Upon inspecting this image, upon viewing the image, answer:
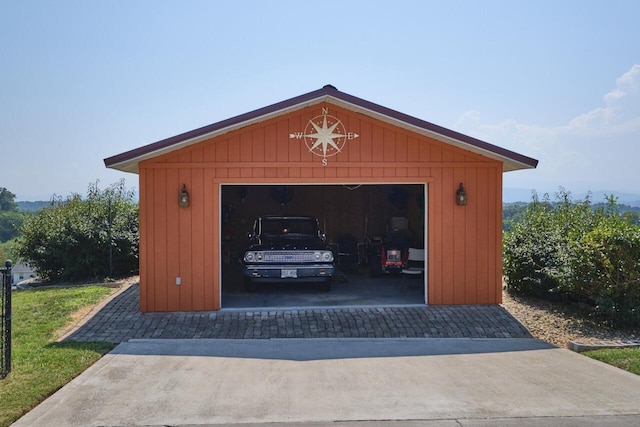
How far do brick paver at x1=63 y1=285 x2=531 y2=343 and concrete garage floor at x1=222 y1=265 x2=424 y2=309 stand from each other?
0.57 m

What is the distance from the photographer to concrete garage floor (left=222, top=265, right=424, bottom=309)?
1032 cm

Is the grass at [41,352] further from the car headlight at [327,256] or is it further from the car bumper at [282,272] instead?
the car headlight at [327,256]

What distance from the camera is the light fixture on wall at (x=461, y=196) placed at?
10039 mm

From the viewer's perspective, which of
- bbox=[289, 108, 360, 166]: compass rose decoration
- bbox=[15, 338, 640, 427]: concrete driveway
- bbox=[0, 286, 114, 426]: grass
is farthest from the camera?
bbox=[289, 108, 360, 166]: compass rose decoration

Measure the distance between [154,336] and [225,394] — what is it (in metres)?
Answer: 2.82

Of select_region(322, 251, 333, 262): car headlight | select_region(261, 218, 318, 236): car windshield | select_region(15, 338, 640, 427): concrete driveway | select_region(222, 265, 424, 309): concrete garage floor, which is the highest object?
select_region(261, 218, 318, 236): car windshield

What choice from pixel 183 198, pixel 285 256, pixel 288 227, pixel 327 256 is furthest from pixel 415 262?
pixel 183 198

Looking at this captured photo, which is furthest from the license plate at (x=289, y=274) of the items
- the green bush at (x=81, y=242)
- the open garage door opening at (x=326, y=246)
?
the green bush at (x=81, y=242)

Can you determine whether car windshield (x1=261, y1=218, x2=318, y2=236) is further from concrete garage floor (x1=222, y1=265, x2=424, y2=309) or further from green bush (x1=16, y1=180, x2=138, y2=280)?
green bush (x1=16, y1=180, x2=138, y2=280)

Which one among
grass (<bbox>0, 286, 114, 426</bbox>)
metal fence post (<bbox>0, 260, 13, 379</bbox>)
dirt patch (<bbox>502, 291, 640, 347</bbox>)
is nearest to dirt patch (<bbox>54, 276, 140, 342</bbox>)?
grass (<bbox>0, 286, 114, 426</bbox>)

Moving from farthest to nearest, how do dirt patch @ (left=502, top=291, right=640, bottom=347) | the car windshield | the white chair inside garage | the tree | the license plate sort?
the tree < the car windshield < the white chair inside garage < the license plate < dirt patch @ (left=502, top=291, right=640, bottom=347)

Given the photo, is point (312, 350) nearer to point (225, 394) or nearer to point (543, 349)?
point (225, 394)

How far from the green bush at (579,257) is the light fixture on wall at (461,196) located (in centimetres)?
184

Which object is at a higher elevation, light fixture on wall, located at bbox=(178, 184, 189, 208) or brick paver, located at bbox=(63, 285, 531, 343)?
light fixture on wall, located at bbox=(178, 184, 189, 208)
